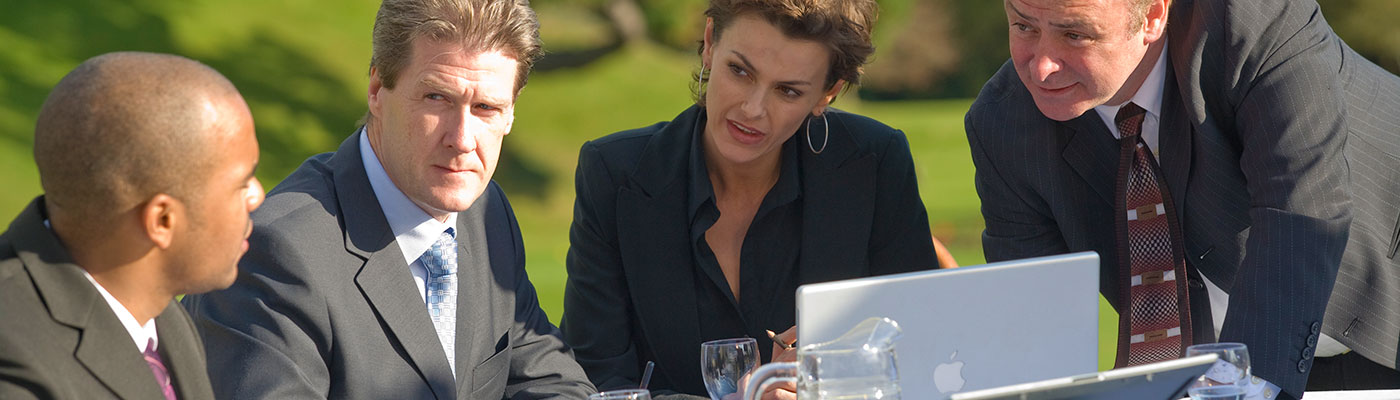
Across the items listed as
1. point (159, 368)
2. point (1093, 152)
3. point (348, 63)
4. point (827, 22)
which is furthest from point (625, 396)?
point (348, 63)

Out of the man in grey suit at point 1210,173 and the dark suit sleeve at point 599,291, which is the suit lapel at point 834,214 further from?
the dark suit sleeve at point 599,291

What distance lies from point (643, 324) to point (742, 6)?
0.77 metres

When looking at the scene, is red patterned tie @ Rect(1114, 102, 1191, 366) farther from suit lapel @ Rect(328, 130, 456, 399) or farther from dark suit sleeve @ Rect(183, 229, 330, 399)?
dark suit sleeve @ Rect(183, 229, 330, 399)

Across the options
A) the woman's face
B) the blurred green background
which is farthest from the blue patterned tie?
the blurred green background

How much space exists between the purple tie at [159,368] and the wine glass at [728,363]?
0.89 m

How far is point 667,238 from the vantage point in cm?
285

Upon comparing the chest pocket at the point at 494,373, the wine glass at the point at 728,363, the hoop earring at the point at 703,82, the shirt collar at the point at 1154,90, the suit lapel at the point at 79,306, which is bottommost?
the chest pocket at the point at 494,373

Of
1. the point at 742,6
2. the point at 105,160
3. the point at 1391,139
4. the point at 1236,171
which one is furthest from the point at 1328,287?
the point at 105,160

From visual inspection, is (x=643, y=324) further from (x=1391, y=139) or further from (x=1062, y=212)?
(x=1391, y=139)

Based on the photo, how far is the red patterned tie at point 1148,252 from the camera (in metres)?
2.69

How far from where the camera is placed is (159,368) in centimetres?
165

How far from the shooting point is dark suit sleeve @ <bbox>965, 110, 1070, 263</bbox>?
2889 mm

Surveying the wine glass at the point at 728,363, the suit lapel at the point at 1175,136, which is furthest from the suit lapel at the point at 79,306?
the suit lapel at the point at 1175,136

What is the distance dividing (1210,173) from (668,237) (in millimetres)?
1188
